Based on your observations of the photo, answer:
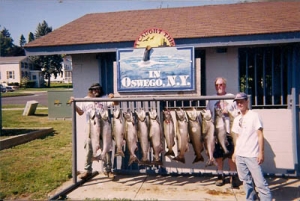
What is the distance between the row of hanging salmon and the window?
6.33 ft

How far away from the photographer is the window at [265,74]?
6.11 meters

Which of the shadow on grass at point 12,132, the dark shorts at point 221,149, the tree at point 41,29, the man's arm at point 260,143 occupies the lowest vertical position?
the shadow on grass at point 12,132

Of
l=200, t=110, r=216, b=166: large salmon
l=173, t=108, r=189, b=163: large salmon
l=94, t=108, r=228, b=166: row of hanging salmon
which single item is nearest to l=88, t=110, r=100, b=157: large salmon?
l=94, t=108, r=228, b=166: row of hanging salmon

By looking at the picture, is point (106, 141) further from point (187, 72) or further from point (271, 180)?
point (271, 180)

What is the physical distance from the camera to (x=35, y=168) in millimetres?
6926

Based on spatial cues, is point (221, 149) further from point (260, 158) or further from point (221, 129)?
point (260, 158)

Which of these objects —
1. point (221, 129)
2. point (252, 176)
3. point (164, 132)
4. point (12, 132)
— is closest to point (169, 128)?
point (164, 132)

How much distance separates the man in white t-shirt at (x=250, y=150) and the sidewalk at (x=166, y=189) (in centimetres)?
73

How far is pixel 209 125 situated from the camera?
4742 millimetres

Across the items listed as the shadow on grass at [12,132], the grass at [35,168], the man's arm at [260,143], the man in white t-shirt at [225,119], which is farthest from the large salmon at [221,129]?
the shadow on grass at [12,132]

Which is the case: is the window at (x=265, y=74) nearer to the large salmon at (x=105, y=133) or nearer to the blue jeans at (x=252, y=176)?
the blue jeans at (x=252, y=176)

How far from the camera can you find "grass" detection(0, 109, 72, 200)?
5434mm

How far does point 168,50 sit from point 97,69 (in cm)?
202

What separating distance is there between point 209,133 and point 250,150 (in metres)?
0.78
